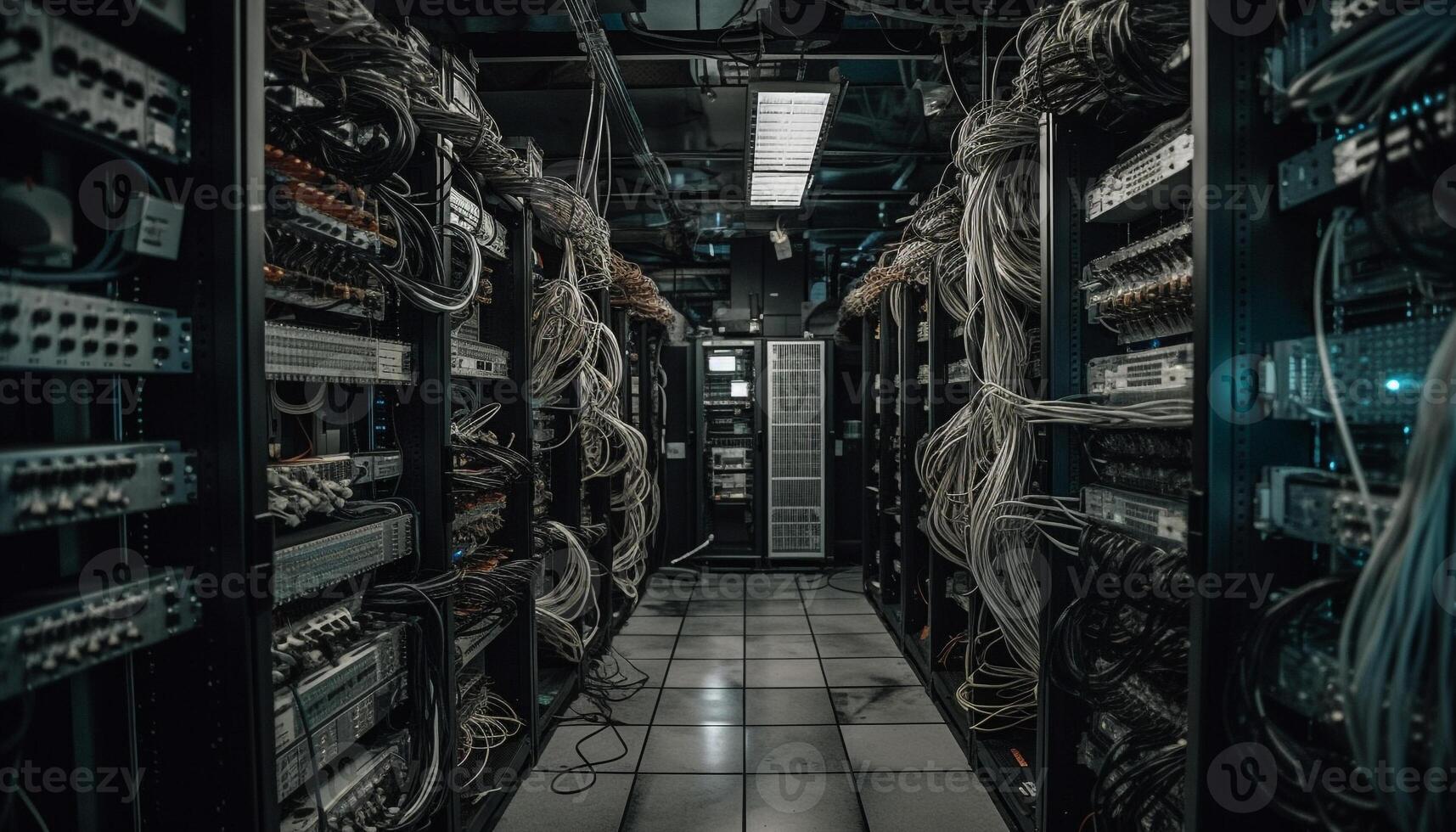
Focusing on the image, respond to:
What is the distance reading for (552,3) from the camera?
2719 mm

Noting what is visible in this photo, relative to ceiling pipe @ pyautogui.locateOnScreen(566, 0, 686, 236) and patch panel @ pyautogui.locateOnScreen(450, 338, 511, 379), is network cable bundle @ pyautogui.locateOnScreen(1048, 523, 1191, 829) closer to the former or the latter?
patch panel @ pyautogui.locateOnScreen(450, 338, 511, 379)

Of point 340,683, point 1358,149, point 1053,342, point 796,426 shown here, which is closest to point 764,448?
point 796,426

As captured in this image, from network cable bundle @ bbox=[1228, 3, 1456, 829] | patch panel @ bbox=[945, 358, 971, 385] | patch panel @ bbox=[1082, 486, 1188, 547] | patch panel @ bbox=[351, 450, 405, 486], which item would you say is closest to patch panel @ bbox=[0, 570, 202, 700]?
patch panel @ bbox=[351, 450, 405, 486]

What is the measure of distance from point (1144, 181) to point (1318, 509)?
941mm

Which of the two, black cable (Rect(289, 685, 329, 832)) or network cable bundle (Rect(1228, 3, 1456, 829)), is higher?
network cable bundle (Rect(1228, 3, 1456, 829))

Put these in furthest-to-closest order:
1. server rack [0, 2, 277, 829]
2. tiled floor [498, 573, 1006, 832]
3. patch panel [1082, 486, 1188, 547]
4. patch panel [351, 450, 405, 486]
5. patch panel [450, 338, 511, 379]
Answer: tiled floor [498, 573, 1006, 832] < patch panel [450, 338, 511, 379] < patch panel [351, 450, 405, 486] < patch panel [1082, 486, 1188, 547] < server rack [0, 2, 277, 829]

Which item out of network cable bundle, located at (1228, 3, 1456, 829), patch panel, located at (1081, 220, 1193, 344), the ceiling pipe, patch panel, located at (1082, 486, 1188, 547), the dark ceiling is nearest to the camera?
network cable bundle, located at (1228, 3, 1456, 829)

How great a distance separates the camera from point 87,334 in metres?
1.08

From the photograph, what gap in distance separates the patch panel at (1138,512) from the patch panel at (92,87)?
80.6 inches

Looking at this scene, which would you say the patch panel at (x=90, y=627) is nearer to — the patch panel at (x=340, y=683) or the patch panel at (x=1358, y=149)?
the patch panel at (x=340, y=683)

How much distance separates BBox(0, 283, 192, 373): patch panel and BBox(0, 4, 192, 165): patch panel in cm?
26

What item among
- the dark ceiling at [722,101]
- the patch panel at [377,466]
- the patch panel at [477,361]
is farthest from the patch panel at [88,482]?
the dark ceiling at [722,101]

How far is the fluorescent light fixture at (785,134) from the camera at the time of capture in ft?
10.2

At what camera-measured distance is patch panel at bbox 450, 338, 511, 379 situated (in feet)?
7.73
